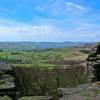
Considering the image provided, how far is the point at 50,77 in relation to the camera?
5853cm

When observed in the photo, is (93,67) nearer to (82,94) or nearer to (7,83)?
(7,83)

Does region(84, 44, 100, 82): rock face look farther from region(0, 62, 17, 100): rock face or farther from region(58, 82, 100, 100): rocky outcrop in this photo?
region(58, 82, 100, 100): rocky outcrop

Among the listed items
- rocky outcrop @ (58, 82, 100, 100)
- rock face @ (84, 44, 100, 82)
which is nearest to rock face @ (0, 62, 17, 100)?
rock face @ (84, 44, 100, 82)

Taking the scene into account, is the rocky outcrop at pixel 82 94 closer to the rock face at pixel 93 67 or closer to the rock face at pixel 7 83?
the rock face at pixel 93 67

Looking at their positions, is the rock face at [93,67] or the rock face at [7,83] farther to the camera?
the rock face at [7,83]

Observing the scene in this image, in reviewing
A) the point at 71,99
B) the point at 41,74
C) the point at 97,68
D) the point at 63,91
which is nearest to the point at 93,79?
the point at 97,68

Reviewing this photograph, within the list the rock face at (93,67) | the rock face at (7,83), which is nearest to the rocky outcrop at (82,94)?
the rock face at (93,67)

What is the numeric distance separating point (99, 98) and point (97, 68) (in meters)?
10.9

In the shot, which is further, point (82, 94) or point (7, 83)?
point (7, 83)

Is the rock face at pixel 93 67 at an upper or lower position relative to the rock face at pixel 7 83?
upper

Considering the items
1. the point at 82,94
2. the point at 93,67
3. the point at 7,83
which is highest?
the point at 82,94

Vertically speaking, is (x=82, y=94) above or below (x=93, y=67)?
above

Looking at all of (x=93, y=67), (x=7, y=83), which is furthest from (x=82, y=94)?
(x=7, y=83)

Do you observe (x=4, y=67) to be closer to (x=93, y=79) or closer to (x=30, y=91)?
(x=93, y=79)
